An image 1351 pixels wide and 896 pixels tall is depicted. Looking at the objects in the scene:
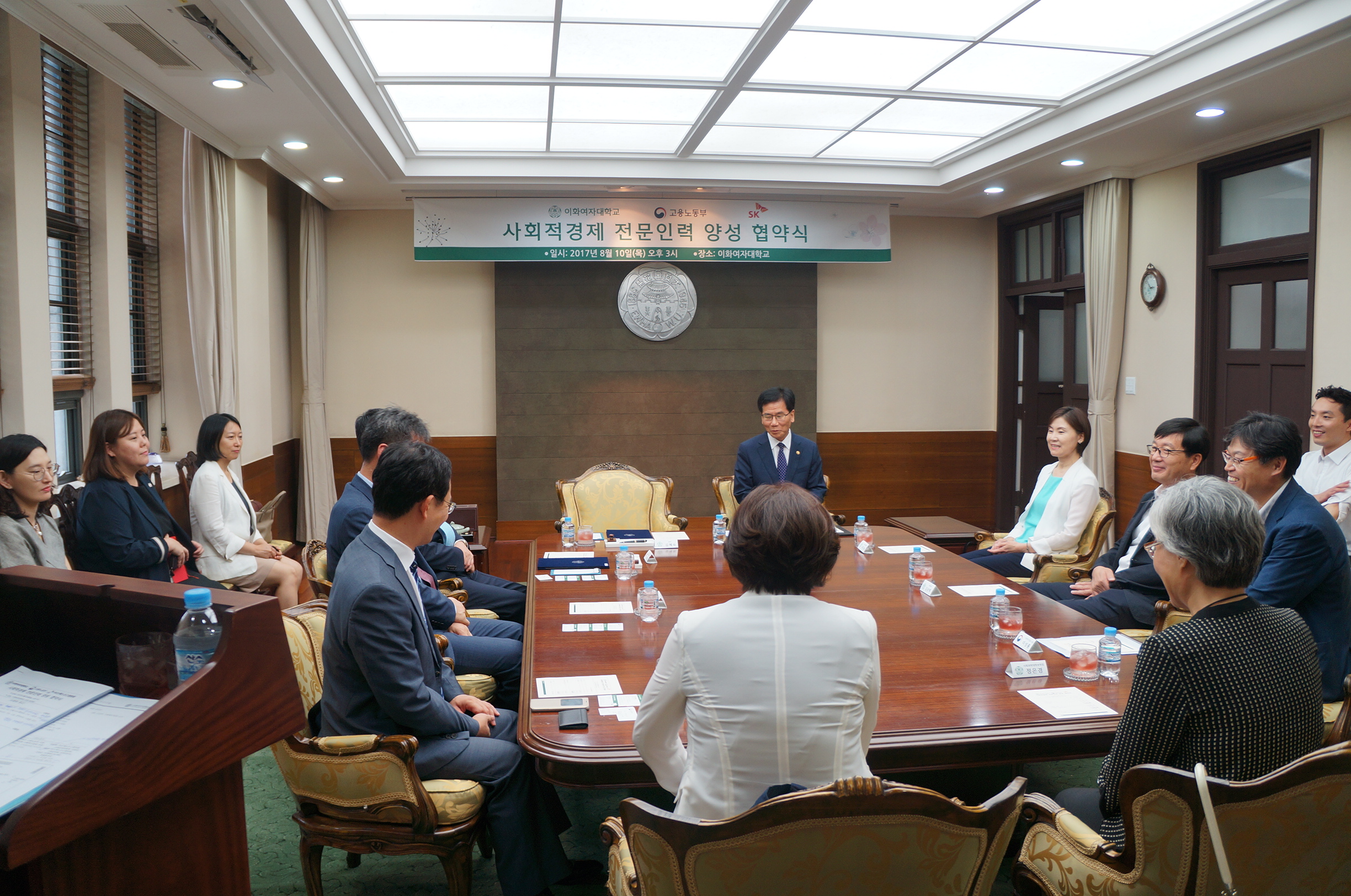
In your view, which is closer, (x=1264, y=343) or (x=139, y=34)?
(x=139, y=34)

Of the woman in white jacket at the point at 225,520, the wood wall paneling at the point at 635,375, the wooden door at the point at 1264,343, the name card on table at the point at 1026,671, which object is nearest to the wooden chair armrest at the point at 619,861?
the name card on table at the point at 1026,671

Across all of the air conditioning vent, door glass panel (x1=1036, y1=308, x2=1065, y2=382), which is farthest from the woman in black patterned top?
door glass panel (x1=1036, y1=308, x2=1065, y2=382)

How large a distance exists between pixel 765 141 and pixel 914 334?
2.79 metres

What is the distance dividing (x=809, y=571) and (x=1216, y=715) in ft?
2.69

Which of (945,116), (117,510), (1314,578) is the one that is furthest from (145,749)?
(945,116)

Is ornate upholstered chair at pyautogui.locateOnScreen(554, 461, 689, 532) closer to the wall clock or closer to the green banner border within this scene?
the green banner border

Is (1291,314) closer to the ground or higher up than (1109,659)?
higher up

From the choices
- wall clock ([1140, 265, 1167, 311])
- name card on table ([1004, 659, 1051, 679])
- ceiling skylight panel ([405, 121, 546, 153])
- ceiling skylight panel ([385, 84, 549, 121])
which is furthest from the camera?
wall clock ([1140, 265, 1167, 311])

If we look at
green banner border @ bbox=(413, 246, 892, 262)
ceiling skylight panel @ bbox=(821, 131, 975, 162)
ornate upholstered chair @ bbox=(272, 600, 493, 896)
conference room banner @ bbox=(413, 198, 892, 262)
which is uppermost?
ceiling skylight panel @ bbox=(821, 131, 975, 162)

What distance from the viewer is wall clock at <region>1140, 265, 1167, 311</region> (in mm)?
5988

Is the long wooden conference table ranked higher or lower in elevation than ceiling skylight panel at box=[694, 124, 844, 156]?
lower

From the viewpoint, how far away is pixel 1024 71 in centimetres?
467

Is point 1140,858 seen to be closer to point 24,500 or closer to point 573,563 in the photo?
point 573,563

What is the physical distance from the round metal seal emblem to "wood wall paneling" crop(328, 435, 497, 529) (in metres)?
1.62
